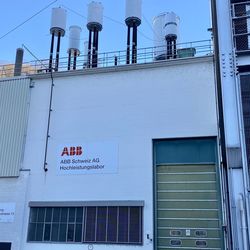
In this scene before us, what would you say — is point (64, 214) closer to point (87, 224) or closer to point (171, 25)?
point (87, 224)

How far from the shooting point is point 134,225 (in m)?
15.7

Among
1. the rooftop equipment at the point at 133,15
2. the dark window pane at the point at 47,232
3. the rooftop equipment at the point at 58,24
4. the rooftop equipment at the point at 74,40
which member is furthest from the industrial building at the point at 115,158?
the rooftop equipment at the point at 74,40

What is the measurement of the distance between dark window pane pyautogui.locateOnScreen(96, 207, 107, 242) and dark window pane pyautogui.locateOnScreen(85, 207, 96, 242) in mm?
204

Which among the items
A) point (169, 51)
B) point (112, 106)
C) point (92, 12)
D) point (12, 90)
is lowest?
point (112, 106)

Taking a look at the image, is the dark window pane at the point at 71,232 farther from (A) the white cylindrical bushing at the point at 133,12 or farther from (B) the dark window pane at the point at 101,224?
(A) the white cylindrical bushing at the point at 133,12

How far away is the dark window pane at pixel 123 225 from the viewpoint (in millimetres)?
15633

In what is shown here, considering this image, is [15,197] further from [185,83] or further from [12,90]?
[185,83]

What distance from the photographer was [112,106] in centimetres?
1755

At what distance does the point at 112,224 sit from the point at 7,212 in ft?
17.9

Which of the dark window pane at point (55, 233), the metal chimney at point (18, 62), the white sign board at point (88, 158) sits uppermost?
the metal chimney at point (18, 62)

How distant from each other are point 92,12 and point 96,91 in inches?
289

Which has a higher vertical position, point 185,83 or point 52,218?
point 185,83

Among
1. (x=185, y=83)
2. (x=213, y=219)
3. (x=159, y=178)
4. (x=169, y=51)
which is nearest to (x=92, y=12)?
(x=169, y=51)

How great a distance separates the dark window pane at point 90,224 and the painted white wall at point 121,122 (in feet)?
1.47
